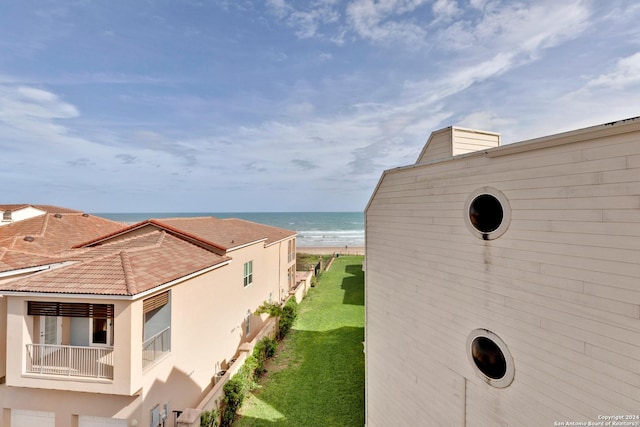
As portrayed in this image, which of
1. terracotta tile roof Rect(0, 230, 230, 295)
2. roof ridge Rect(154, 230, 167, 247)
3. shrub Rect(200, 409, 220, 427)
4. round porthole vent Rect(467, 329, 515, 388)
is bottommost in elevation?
shrub Rect(200, 409, 220, 427)

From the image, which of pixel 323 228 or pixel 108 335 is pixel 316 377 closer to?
pixel 108 335

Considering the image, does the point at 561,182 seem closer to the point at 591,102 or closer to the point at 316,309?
the point at 591,102

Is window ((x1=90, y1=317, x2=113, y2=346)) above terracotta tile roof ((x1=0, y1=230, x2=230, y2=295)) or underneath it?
underneath

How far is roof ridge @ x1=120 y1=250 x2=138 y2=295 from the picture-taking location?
6809 millimetres

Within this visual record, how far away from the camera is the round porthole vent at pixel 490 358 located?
14.8 ft

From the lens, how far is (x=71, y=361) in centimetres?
744

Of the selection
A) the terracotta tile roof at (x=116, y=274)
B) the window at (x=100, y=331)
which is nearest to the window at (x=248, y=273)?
the terracotta tile roof at (x=116, y=274)

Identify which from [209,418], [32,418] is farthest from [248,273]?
[32,418]

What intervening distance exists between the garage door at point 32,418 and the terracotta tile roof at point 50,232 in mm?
6175

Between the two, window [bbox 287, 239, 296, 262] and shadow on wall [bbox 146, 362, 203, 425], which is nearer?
shadow on wall [bbox 146, 362, 203, 425]

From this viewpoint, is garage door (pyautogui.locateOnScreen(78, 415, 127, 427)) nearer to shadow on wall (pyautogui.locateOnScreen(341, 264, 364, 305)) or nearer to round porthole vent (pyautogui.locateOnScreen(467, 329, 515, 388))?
round porthole vent (pyautogui.locateOnScreen(467, 329, 515, 388))

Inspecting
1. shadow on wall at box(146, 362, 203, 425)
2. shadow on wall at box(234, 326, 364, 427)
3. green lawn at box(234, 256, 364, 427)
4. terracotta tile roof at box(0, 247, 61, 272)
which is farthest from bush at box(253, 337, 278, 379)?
terracotta tile roof at box(0, 247, 61, 272)

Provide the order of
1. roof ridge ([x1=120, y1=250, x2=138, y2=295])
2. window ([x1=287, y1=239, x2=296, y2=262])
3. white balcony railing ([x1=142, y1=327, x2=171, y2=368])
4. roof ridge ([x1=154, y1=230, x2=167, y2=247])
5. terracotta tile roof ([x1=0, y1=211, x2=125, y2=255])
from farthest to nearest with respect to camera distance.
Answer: window ([x1=287, y1=239, x2=296, y2=262])
terracotta tile roof ([x1=0, y1=211, x2=125, y2=255])
roof ridge ([x1=154, y1=230, x2=167, y2=247])
white balcony railing ([x1=142, y1=327, x2=171, y2=368])
roof ridge ([x1=120, y1=250, x2=138, y2=295])

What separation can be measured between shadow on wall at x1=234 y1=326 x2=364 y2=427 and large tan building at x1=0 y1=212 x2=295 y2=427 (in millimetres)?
2554
